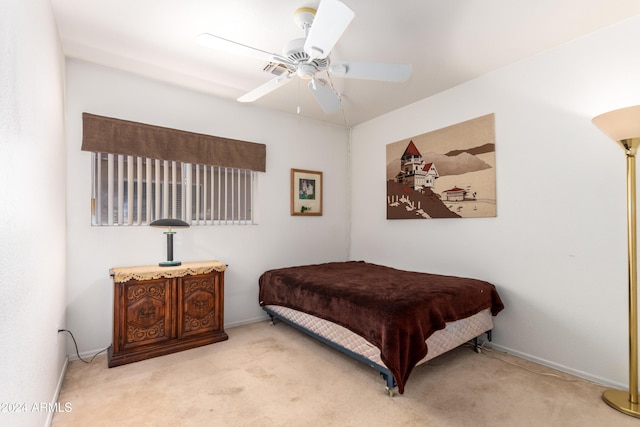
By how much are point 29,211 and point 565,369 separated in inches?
142

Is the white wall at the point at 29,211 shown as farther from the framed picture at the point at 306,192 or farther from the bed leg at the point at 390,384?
the framed picture at the point at 306,192

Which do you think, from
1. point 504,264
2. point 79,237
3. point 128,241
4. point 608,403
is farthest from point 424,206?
point 79,237

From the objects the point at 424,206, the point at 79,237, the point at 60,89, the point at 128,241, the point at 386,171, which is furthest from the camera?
the point at 386,171

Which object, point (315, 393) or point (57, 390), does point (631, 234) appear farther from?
point (57, 390)

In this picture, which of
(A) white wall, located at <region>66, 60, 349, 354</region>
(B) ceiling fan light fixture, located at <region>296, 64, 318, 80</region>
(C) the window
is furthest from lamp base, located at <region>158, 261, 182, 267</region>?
(B) ceiling fan light fixture, located at <region>296, 64, 318, 80</region>

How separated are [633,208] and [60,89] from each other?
413cm

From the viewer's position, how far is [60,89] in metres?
2.43

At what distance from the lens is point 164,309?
2818 mm

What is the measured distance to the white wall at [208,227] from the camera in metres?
2.78

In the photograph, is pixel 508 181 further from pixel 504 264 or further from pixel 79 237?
pixel 79 237

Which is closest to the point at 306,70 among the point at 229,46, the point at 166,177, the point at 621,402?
the point at 229,46

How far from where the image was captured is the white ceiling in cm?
210

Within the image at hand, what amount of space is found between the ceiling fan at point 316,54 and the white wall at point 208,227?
139 centimetres

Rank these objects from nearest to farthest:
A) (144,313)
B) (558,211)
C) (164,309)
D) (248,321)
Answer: (558,211) < (144,313) < (164,309) < (248,321)
